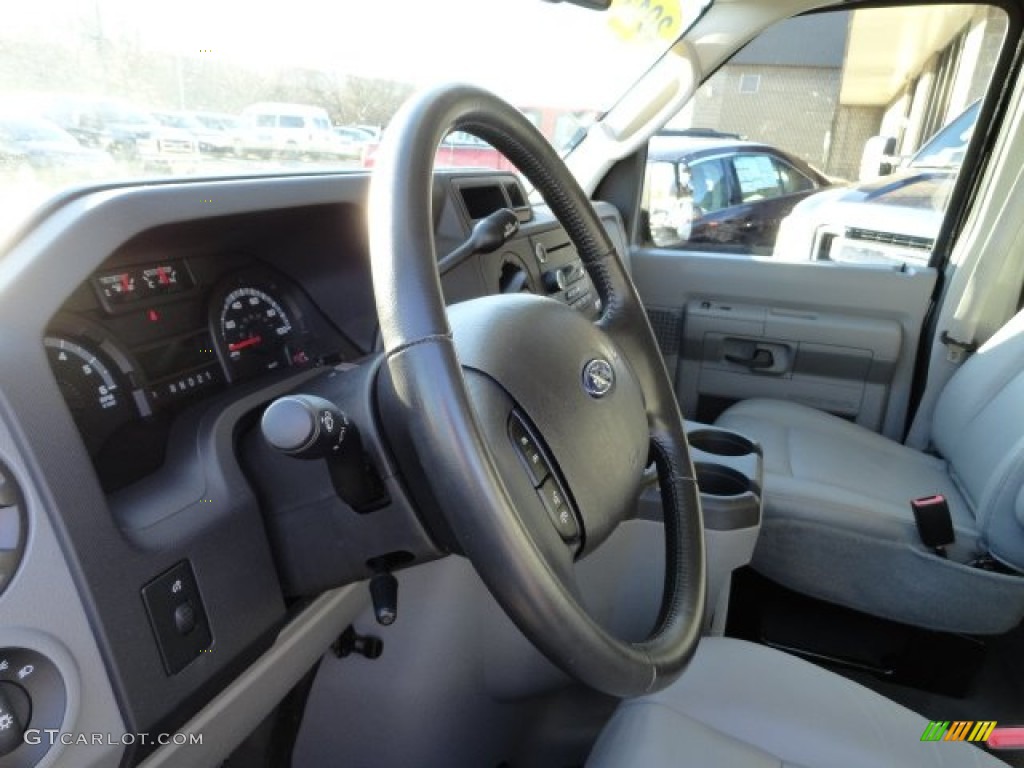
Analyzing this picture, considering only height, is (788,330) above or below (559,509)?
below

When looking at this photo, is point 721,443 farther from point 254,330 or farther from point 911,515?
point 254,330

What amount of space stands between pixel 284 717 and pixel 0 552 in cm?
76

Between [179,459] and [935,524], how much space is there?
1.44 m

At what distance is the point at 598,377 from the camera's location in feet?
2.72

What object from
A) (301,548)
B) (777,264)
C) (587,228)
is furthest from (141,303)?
(777,264)

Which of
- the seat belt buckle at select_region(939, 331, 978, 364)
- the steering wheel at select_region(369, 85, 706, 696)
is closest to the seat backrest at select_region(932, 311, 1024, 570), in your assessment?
the seat belt buckle at select_region(939, 331, 978, 364)

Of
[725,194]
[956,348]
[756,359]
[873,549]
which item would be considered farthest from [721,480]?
[725,194]

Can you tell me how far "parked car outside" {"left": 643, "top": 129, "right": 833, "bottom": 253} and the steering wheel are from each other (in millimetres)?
1759

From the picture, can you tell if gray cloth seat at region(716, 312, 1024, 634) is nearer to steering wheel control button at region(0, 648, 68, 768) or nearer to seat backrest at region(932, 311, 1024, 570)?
seat backrest at region(932, 311, 1024, 570)

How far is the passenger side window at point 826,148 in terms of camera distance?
2438 mm

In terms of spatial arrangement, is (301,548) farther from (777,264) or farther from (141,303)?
(777,264)

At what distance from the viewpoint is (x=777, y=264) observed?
248 cm

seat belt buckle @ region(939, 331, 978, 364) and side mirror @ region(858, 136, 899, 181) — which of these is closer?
seat belt buckle @ region(939, 331, 978, 364)
